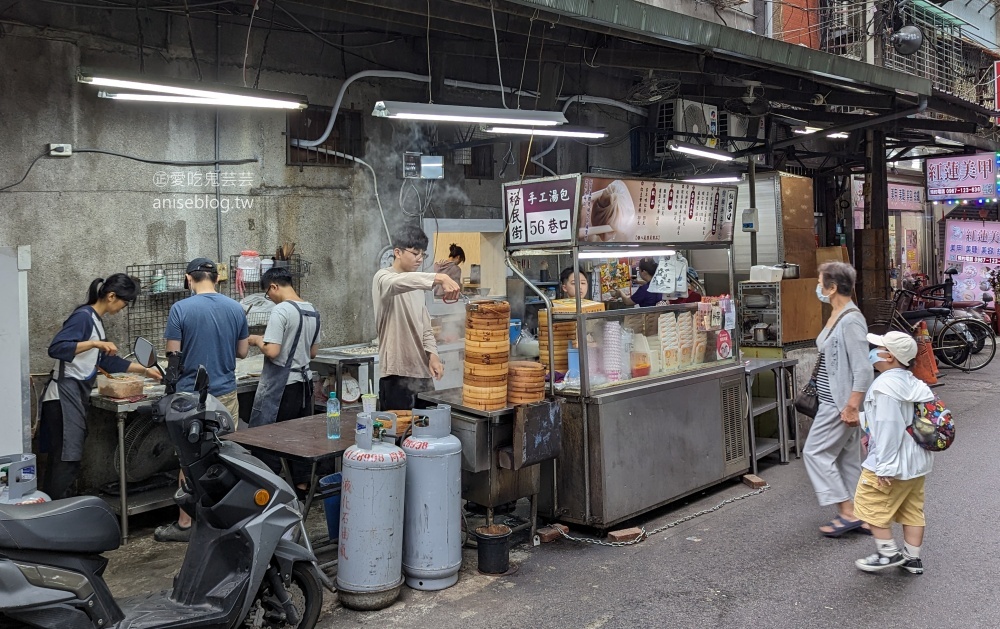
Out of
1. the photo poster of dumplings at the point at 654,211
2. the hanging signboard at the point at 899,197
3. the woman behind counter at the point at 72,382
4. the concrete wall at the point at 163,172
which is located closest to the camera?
the woman behind counter at the point at 72,382

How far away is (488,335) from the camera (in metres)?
5.84

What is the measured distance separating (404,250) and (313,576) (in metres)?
2.75

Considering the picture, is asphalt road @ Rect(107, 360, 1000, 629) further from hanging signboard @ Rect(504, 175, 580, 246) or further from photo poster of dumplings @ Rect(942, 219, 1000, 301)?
photo poster of dumplings @ Rect(942, 219, 1000, 301)

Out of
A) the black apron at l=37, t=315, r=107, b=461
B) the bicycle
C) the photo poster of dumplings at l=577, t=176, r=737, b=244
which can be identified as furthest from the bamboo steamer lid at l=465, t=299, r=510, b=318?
the bicycle

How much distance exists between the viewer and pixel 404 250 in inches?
249

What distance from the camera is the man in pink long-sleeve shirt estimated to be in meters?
6.32

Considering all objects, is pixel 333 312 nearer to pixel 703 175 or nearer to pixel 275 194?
pixel 275 194

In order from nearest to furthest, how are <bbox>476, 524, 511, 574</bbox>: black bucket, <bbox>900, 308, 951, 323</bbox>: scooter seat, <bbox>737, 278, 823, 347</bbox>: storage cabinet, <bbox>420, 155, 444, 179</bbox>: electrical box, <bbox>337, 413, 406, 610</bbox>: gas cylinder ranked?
<bbox>337, 413, 406, 610</bbox>: gas cylinder, <bbox>476, 524, 511, 574</bbox>: black bucket, <bbox>737, 278, 823, 347</bbox>: storage cabinet, <bbox>420, 155, 444, 179</bbox>: electrical box, <bbox>900, 308, 951, 323</bbox>: scooter seat

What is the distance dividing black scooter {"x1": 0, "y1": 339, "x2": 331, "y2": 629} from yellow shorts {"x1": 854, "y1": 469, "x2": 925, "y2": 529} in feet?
11.8

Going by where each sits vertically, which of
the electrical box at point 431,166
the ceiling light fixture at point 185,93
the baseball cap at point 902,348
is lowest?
the baseball cap at point 902,348

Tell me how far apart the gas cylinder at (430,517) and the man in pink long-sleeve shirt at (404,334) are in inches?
51.2

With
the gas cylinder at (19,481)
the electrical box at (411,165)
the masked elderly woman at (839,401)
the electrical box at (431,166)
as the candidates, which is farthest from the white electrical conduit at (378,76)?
the gas cylinder at (19,481)

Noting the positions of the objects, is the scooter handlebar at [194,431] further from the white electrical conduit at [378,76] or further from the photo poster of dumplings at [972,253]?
the photo poster of dumplings at [972,253]

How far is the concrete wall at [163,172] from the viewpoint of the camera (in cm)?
668
